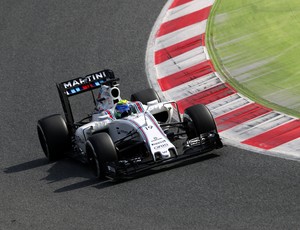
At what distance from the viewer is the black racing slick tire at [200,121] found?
46.8 ft

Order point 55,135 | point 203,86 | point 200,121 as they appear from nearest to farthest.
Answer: point 200,121 < point 55,135 < point 203,86

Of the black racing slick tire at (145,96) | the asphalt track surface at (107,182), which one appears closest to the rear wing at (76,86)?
the black racing slick tire at (145,96)

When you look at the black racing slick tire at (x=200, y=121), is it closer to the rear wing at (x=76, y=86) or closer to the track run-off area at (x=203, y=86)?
the track run-off area at (x=203, y=86)

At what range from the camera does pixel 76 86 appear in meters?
15.7

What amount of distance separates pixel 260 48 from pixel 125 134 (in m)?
5.10

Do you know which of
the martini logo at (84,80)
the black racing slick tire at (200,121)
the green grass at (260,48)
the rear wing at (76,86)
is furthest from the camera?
the green grass at (260,48)

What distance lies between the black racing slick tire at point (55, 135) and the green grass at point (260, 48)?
11.7 feet

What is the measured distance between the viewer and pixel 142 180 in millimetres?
13570

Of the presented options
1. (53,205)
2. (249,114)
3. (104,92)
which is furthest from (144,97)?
(53,205)

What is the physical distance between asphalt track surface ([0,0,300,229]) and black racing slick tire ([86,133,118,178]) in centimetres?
29

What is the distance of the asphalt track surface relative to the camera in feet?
39.1

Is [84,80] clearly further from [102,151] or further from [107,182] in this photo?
[107,182]

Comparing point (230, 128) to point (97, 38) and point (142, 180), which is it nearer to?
point (142, 180)

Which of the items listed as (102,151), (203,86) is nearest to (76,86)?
(102,151)
